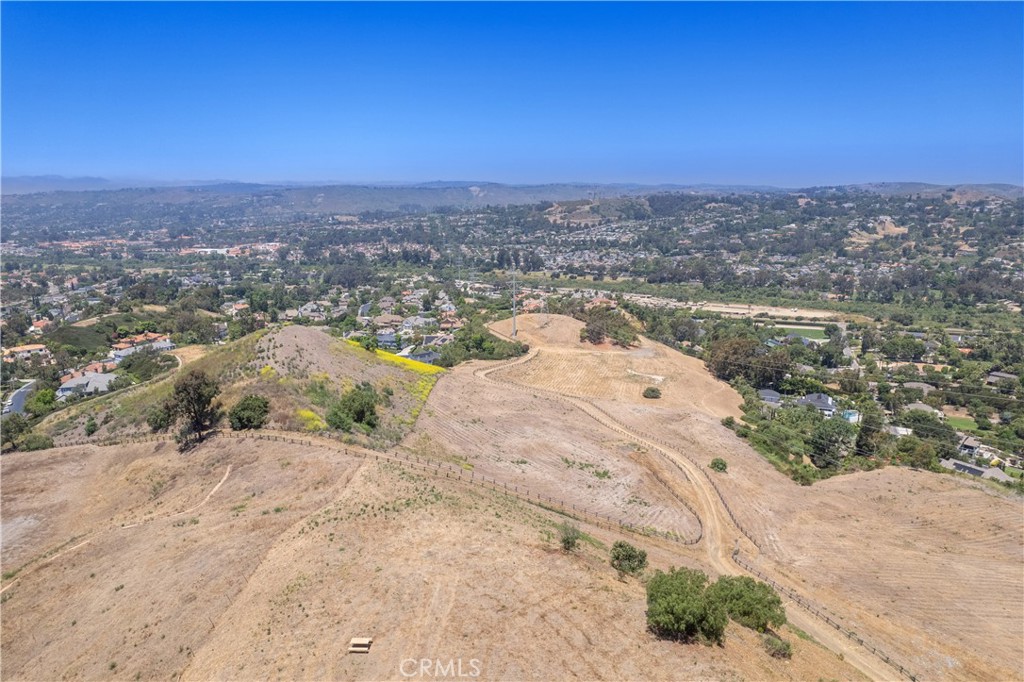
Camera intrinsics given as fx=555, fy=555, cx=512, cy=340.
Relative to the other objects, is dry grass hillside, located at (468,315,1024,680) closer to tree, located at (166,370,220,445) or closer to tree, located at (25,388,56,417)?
tree, located at (166,370,220,445)

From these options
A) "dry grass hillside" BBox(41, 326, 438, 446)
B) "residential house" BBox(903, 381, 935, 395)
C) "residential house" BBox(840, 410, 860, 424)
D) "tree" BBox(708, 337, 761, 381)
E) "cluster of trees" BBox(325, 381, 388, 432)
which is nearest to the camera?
"cluster of trees" BBox(325, 381, 388, 432)

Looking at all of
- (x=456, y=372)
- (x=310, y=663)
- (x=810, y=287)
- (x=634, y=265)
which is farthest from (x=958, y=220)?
(x=310, y=663)

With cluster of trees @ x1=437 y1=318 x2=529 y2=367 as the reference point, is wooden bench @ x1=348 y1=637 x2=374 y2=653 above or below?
above

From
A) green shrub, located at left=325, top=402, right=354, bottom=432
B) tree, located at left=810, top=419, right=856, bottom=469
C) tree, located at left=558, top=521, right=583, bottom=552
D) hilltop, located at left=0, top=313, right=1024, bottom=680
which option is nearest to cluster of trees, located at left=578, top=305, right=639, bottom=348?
hilltop, located at left=0, top=313, right=1024, bottom=680

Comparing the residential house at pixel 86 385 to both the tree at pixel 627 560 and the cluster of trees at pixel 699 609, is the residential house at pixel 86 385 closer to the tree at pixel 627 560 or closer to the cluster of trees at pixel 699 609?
the tree at pixel 627 560

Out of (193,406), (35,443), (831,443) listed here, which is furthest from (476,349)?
(35,443)

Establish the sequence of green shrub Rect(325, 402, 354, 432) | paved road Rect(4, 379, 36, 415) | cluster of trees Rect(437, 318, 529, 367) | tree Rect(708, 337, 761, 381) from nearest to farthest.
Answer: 1. green shrub Rect(325, 402, 354, 432)
2. paved road Rect(4, 379, 36, 415)
3. tree Rect(708, 337, 761, 381)
4. cluster of trees Rect(437, 318, 529, 367)

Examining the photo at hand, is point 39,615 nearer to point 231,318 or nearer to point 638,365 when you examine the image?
point 638,365
